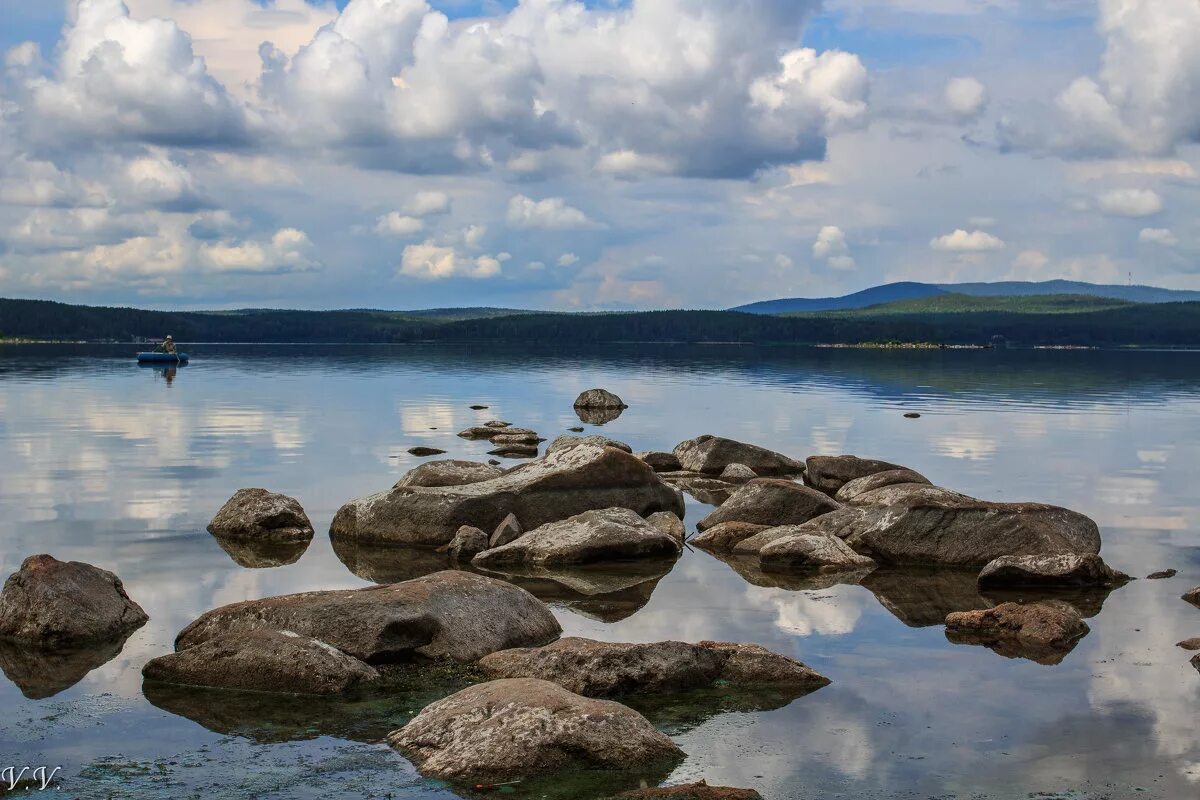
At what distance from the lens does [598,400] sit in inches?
2459

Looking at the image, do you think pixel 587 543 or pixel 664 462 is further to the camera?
pixel 664 462

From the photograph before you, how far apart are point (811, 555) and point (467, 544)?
551cm

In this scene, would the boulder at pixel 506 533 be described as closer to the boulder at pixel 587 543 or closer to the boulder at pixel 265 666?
the boulder at pixel 587 543

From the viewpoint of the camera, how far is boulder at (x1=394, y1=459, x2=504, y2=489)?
25922 millimetres

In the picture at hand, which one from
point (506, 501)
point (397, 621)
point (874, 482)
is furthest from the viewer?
point (874, 482)

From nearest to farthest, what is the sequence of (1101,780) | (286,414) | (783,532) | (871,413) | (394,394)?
(1101,780) < (783,532) < (286,414) < (871,413) < (394,394)

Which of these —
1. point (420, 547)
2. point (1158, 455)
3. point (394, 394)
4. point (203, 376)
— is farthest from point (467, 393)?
point (420, 547)

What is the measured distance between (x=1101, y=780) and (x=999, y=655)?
406 centimetres

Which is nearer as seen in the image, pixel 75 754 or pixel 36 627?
pixel 75 754

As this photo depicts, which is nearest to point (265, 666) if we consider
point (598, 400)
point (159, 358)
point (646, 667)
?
point (646, 667)

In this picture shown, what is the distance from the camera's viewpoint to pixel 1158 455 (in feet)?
132

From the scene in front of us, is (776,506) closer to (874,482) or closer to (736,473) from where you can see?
(874,482)

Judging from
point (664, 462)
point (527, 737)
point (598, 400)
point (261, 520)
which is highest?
point (527, 737)

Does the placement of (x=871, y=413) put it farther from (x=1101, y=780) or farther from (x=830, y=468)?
(x=1101, y=780)
